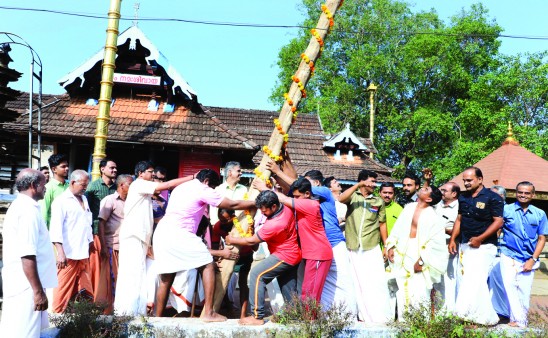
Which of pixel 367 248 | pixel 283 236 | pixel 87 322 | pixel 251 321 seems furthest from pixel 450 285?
pixel 87 322

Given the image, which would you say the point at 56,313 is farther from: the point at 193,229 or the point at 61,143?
the point at 61,143

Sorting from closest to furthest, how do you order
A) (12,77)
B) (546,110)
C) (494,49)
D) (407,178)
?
(407,178) < (12,77) < (546,110) < (494,49)

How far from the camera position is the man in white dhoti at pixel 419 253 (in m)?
5.25

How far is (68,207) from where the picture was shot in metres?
5.13

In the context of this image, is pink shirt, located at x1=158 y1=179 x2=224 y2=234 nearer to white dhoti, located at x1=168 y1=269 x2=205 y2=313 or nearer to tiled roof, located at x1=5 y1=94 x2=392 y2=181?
white dhoti, located at x1=168 y1=269 x2=205 y2=313

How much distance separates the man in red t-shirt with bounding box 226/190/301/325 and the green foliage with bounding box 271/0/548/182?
2283 centimetres

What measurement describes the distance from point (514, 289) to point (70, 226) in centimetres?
510

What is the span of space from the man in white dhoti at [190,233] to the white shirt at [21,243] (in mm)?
1244

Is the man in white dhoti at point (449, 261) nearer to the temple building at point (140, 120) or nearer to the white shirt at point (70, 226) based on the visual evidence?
the white shirt at point (70, 226)

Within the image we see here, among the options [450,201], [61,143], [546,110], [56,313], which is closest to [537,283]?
[450,201]

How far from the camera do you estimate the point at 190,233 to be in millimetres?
4910

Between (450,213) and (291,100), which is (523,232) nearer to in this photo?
(450,213)

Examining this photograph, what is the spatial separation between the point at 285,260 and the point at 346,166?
12614 millimetres

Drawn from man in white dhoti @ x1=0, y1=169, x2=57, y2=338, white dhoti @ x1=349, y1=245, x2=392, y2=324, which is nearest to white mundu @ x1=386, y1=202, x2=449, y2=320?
white dhoti @ x1=349, y1=245, x2=392, y2=324
